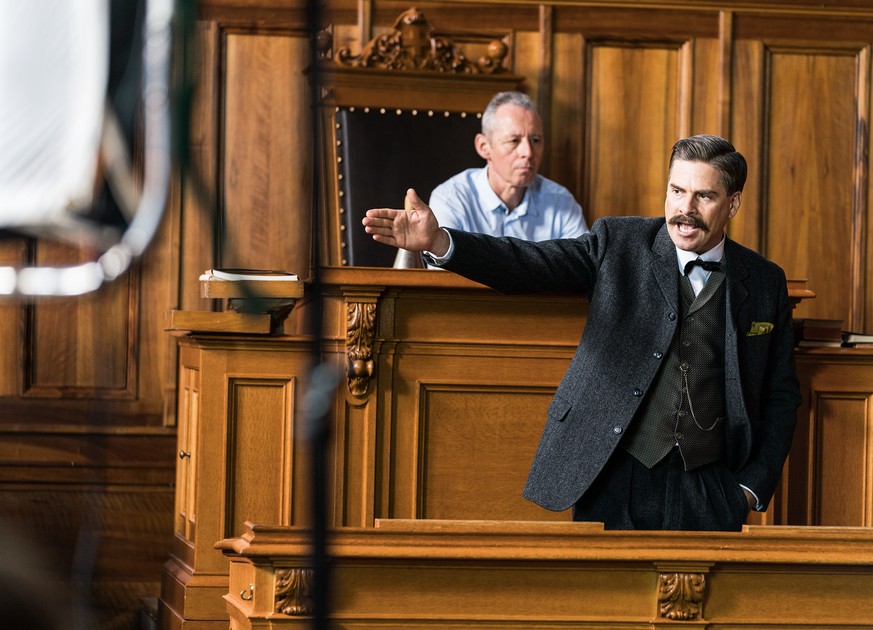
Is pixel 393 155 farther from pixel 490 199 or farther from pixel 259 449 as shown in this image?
pixel 259 449

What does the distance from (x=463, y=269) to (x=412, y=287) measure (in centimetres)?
67

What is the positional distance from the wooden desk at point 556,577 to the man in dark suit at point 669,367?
15.0 inches

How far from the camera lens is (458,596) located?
2.03 meters

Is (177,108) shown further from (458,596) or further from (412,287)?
(412,287)

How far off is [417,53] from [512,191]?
879 millimetres

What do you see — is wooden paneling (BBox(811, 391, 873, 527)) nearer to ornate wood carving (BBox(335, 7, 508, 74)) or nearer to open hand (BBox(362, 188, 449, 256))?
open hand (BBox(362, 188, 449, 256))

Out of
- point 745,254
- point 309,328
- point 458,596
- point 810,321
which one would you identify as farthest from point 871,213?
point 309,328

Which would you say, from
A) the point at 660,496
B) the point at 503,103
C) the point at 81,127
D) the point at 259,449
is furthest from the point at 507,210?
the point at 81,127

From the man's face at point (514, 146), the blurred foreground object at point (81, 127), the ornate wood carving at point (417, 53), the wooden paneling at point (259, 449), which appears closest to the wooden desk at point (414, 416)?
Result: the wooden paneling at point (259, 449)

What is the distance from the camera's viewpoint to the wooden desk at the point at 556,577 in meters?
1.97

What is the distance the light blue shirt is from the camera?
4105 millimetres

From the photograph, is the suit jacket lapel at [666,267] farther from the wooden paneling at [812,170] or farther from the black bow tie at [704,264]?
the wooden paneling at [812,170]

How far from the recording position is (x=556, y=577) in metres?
2.05

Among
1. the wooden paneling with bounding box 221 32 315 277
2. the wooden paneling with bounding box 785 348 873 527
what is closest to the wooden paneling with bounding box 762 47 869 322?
the wooden paneling with bounding box 785 348 873 527
